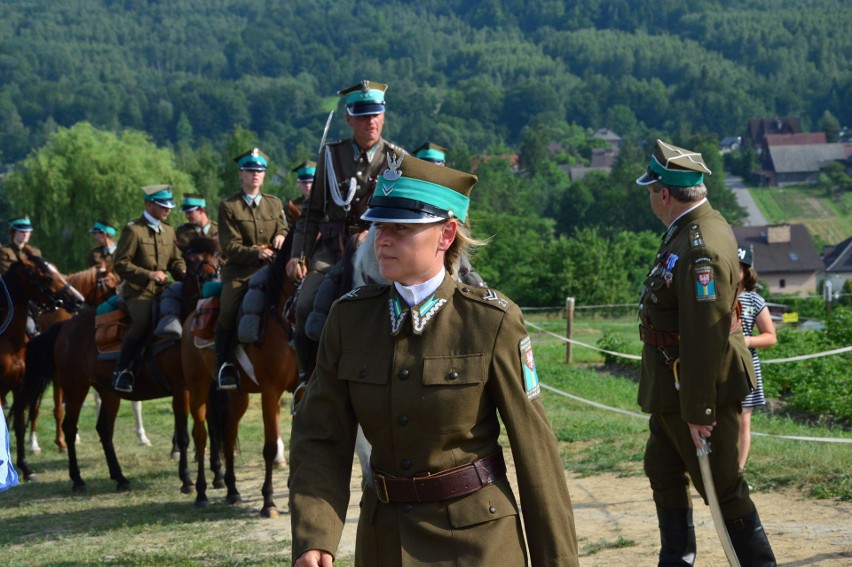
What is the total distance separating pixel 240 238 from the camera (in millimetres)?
10445

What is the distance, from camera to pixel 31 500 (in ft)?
36.7

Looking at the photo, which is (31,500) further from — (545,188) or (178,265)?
(545,188)

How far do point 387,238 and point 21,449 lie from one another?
9.84 m

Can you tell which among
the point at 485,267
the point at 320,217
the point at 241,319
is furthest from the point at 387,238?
the point at 485,267

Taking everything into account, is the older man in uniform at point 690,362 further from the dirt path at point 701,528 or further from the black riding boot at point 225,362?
the black riding boot at point 225,362

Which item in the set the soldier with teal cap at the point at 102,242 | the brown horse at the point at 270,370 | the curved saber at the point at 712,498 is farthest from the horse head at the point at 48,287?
the curved saber at the point at 712,498

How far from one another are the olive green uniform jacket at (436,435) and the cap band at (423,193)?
246 millimetres

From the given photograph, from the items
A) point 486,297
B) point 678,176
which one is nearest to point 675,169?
point 678,176

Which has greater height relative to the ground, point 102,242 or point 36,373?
point 102,242

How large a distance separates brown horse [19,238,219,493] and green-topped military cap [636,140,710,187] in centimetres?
598

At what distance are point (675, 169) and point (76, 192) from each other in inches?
1952

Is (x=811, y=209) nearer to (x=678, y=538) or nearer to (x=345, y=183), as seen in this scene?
(x=345, y=183)

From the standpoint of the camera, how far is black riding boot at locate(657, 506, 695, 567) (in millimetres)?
6027

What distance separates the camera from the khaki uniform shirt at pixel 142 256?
38.3 ft
